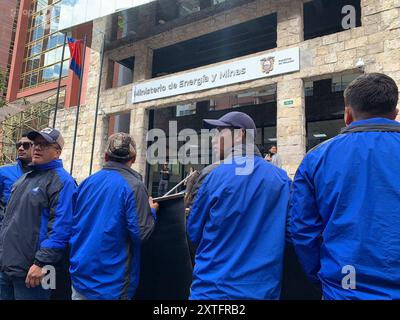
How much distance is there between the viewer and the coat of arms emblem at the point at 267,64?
11.0 m

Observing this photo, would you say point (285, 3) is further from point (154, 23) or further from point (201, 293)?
point (201, 293)

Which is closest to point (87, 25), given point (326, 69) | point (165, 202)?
point (326, 69)

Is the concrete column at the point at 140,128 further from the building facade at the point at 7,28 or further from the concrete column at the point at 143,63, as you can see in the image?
the building facade at the point at 7,28

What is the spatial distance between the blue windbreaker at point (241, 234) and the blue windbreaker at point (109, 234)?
62cm

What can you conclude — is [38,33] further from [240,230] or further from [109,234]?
[240,230]

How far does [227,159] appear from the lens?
6.82 ft

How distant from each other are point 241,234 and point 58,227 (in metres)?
1.56

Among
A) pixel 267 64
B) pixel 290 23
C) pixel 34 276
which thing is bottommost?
pixel 34 276

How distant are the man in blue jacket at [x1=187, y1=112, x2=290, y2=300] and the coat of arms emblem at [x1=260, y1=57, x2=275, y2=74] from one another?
31.5 feet

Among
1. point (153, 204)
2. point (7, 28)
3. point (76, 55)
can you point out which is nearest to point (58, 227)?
point (153, 204)

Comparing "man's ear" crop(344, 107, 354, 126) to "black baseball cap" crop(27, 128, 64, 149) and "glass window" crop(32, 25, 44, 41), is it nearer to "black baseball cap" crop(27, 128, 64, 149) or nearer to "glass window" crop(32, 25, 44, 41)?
"black baseball cap" crop(27, 128, 64, 149)

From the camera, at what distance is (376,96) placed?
165 centimetres

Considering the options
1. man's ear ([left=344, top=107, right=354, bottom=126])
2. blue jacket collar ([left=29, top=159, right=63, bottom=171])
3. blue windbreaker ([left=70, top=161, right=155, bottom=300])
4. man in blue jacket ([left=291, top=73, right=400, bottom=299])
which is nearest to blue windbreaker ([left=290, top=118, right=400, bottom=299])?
man in blue jacket ([left=291, top=73, right=400, bottom=299])

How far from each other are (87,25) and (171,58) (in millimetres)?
4316
